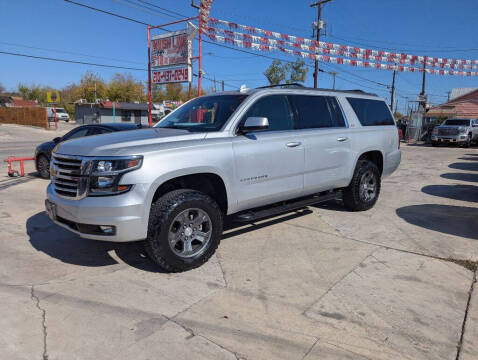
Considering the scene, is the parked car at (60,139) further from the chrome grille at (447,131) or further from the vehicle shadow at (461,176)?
the chrome grille at (447,131)

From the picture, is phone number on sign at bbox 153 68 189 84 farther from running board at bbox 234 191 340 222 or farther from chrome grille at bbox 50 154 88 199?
chrome grille at bbox 50 154 88 199

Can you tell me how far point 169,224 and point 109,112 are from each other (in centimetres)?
5361

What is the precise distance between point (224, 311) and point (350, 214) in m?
3.64

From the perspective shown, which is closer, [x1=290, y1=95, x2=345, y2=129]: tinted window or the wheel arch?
the wheel arch

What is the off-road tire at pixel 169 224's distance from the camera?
3438 millimetres

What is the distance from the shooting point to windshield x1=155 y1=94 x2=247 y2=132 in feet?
13.9

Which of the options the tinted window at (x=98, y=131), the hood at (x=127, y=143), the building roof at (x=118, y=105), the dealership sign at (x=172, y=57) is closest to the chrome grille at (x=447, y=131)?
the dealership sign at (x=172, y=57)

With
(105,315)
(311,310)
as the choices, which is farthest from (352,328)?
(105,315)

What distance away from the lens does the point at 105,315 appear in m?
2.95

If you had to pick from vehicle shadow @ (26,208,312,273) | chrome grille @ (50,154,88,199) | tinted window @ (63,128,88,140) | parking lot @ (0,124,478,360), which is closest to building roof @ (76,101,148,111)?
tinted window @ (63,128,88,140)

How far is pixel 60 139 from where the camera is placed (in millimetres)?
8242

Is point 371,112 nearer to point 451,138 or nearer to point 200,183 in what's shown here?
point 200,183

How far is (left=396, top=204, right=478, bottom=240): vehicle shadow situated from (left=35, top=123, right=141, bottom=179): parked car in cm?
564

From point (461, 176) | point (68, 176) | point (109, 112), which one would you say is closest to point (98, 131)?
point (68, 176)
